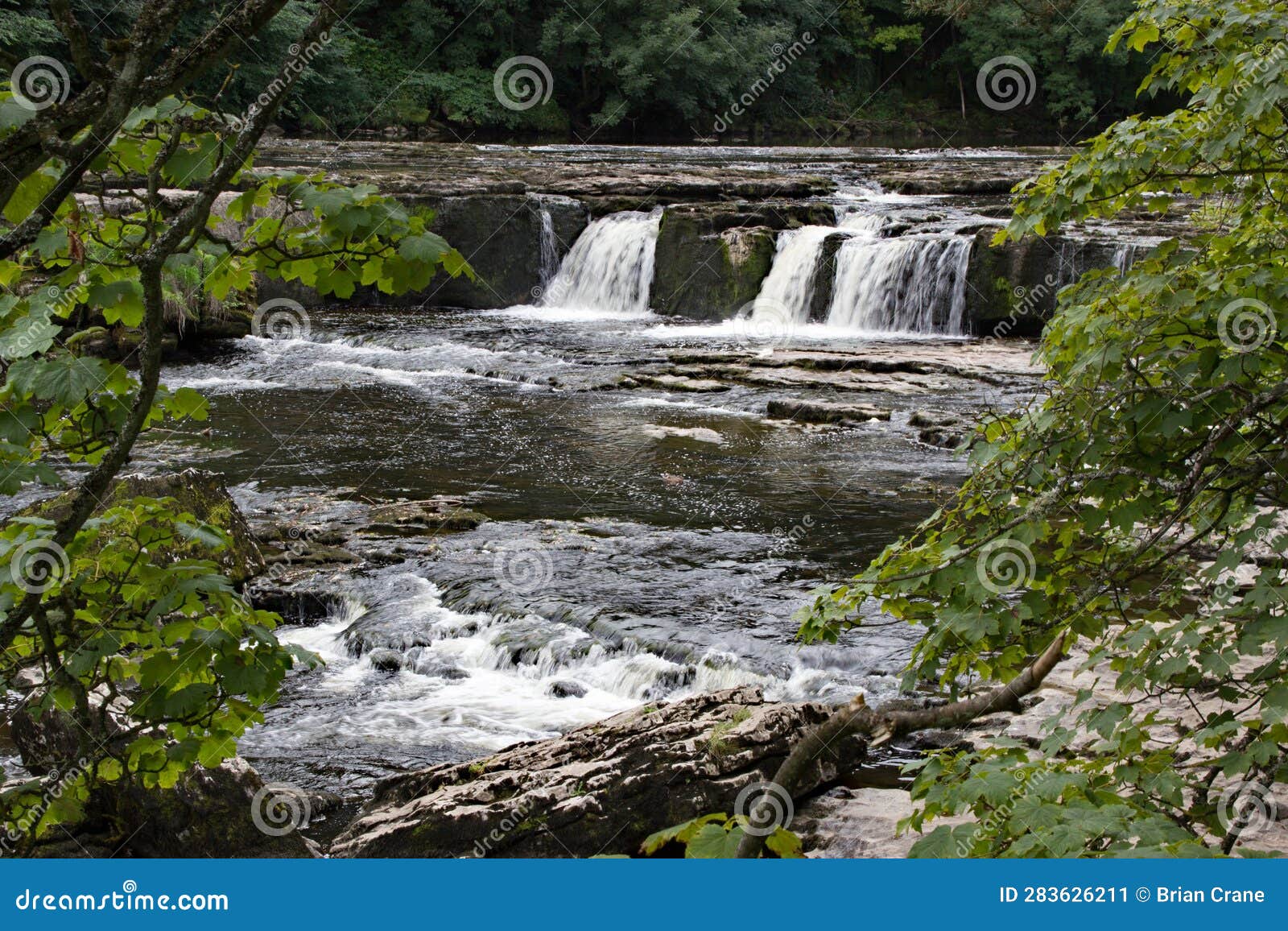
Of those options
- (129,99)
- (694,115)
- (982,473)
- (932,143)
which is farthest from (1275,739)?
(932,143)

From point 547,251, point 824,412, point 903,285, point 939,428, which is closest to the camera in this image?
point 939,428

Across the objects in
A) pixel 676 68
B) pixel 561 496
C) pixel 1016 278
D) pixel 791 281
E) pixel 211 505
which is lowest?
pixel 561 496

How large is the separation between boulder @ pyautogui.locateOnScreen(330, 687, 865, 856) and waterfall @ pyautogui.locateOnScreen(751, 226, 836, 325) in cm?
1480

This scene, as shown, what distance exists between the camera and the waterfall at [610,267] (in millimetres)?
21359

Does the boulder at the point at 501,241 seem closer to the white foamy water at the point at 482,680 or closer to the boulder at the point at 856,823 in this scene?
the white foamy water at the point at 482,680

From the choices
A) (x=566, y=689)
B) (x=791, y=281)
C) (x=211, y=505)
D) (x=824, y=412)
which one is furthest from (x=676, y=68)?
(x=566, y=689)

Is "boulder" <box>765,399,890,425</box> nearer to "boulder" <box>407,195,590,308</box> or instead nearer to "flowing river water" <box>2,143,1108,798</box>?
"flowing river water" <box>2,143,1108,798</box>

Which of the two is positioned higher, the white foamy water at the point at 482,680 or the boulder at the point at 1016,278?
the boulder at the point at 1016,278

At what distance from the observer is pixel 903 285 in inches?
747

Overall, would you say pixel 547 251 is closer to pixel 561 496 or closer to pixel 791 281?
pixel 791 281

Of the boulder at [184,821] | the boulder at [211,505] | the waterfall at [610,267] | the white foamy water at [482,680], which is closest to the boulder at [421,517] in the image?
the boulder at [211,505]

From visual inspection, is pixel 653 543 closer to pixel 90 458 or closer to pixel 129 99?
pixel 90 458

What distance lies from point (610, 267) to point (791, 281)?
11.6ft

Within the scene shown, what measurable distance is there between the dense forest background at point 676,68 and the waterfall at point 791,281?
21.0 m
